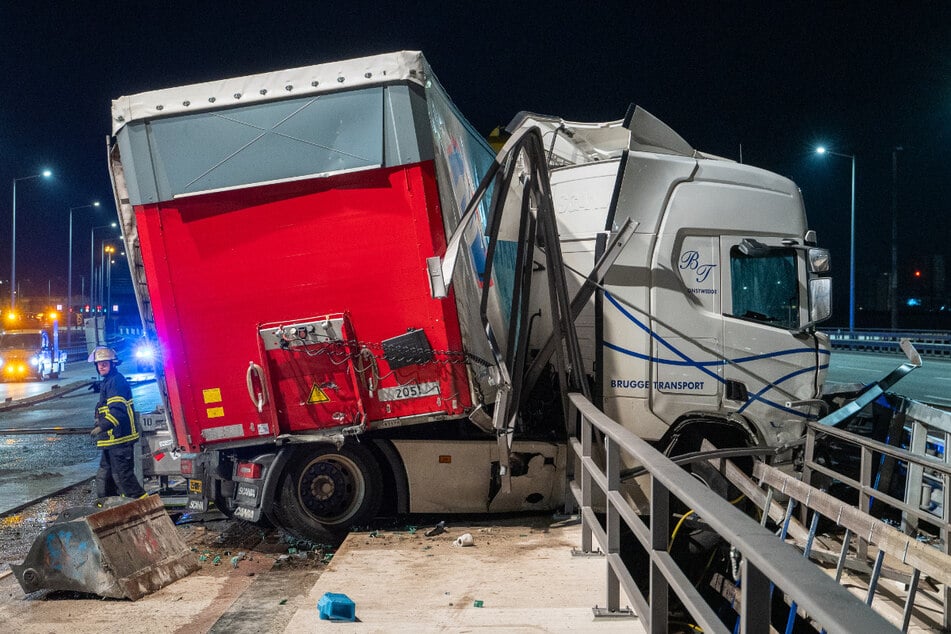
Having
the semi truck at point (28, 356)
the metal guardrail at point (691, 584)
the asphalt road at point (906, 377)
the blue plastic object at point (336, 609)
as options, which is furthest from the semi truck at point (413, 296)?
the semi truck at point (28, 356)

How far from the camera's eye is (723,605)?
504 centimetres

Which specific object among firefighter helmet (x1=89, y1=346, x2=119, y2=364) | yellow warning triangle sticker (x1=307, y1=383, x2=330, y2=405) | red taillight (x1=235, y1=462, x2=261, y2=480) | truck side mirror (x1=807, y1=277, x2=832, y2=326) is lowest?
red taillight (x1=235, y1=462, x2=261, y2=480)

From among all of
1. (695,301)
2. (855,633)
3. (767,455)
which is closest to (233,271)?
(695,301)

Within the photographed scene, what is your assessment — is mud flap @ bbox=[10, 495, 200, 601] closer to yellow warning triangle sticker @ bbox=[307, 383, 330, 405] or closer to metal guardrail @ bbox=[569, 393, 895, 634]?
yellow warning triangle sticker @ bbox=[307, 383, 330, 405]

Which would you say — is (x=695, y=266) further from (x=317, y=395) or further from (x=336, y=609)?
(x=336, y=609)

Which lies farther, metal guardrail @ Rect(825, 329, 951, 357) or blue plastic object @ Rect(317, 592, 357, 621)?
metal guardrail @ Rect(825, 329, 951, 357)

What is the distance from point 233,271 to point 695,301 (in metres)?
3.74

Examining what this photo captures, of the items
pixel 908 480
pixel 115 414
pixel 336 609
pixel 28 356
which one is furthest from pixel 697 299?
pixel 28 356

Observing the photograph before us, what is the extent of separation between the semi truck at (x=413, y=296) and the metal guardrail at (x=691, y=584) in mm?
1867

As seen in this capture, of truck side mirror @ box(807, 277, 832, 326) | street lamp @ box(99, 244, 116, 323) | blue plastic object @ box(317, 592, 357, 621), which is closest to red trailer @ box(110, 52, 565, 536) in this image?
blue plastic object @ box(317, 592, 357, 621)

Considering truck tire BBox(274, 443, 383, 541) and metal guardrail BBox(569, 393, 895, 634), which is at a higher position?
metal guardrail BBox(569, 393, 895, 634)

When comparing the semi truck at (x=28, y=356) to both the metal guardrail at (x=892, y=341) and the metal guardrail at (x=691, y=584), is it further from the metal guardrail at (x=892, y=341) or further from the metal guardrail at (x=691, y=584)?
the metal guardrail at (x=892, y=341)

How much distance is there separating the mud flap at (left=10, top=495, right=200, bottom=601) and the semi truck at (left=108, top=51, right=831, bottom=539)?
758 millimetres

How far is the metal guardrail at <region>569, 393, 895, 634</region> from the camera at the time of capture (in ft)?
4.73
